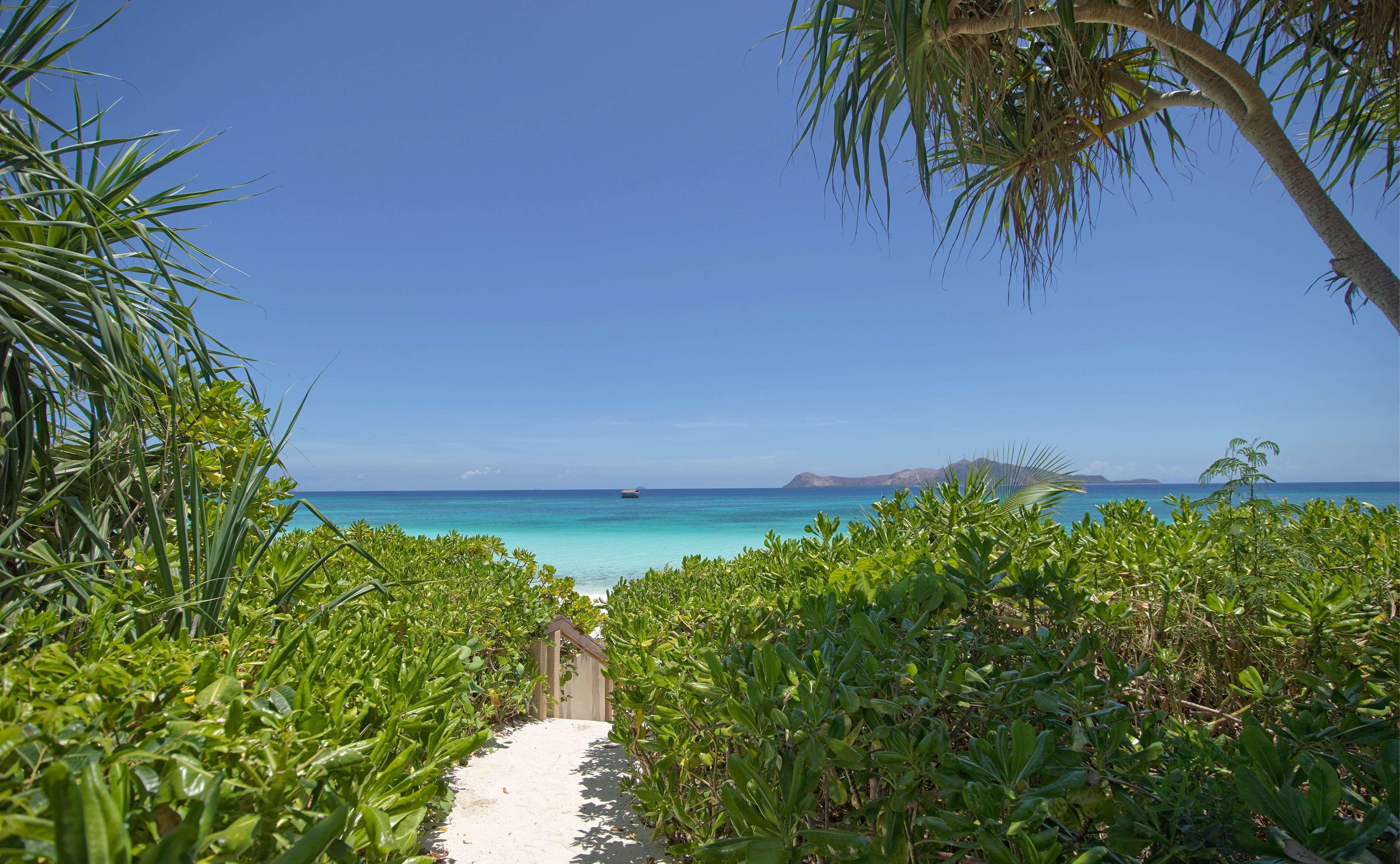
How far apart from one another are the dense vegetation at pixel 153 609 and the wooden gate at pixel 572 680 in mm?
2300

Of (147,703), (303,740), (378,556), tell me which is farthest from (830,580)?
(378,556)

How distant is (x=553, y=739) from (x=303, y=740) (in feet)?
13.4

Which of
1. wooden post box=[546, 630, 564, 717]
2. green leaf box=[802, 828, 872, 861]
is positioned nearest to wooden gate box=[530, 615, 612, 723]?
wooden post box=[546, 630, 564, 717]

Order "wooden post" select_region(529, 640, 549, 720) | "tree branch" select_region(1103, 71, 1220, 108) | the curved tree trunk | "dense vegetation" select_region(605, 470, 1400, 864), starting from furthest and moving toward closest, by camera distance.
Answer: "wooden post" select_region(529, 640, 549, 720) → "tree branch" select_region(1103, 71, 1220, 108) → the curved tree trunk → "dense vegetation" select_region(605, 470, 1400, 864)

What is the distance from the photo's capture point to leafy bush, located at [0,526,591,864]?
0.71m

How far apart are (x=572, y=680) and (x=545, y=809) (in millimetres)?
2043

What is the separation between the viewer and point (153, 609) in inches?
53.2

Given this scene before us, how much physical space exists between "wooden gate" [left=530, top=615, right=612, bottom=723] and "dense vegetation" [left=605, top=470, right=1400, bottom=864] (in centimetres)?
238

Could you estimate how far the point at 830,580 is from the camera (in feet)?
6.48

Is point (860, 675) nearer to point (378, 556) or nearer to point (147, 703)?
point (147, 703)

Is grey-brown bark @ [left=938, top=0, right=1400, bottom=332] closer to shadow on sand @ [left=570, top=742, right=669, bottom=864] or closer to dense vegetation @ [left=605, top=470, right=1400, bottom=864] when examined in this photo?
dense vegetation @ [left=605, top=470, right=1400, bottom=864]

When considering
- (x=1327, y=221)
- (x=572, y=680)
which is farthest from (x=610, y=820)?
(x=1327, y=221)

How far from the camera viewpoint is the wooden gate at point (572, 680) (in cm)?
507

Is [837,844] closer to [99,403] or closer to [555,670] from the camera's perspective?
[99,403]
